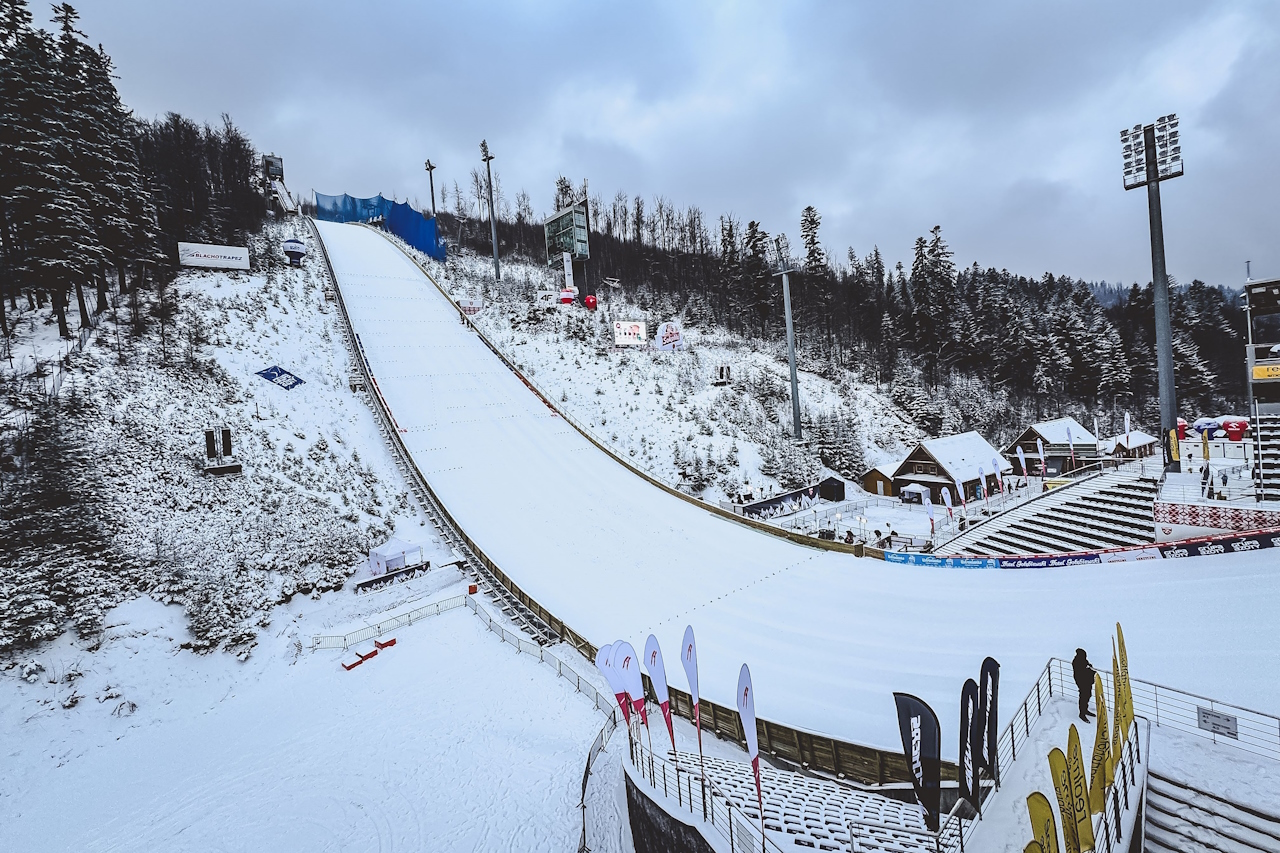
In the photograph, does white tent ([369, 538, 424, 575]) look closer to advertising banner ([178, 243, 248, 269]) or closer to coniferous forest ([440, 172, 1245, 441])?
advertising banner ([178, 243, 248, 269])

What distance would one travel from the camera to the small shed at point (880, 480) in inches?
1363

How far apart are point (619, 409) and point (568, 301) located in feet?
55.8

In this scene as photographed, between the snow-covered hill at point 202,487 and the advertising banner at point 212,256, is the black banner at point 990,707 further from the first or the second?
the advertising banner at point 212,256

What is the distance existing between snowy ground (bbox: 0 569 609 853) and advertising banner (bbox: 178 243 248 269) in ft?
86.9

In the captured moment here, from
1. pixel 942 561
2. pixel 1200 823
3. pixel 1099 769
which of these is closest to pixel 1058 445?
pixel 942 561

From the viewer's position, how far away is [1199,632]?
11.2m

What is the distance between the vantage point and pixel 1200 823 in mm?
6156

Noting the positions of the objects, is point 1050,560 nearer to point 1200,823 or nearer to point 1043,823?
point 1200,823

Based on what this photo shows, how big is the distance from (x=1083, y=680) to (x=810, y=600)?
8.00 meters

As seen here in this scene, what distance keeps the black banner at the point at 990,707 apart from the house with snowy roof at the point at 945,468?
2707 centimetres

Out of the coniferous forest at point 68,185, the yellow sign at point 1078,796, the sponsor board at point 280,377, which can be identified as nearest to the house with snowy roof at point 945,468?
the yellow sign at point 1078,796

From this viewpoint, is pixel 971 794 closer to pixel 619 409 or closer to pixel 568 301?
pixel 619 409

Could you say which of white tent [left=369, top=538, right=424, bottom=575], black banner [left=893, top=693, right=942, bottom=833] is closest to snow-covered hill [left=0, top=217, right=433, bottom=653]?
white tent [left=369, top=538, right=424, bottom=575]

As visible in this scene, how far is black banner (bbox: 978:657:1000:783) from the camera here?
20.3 ft
